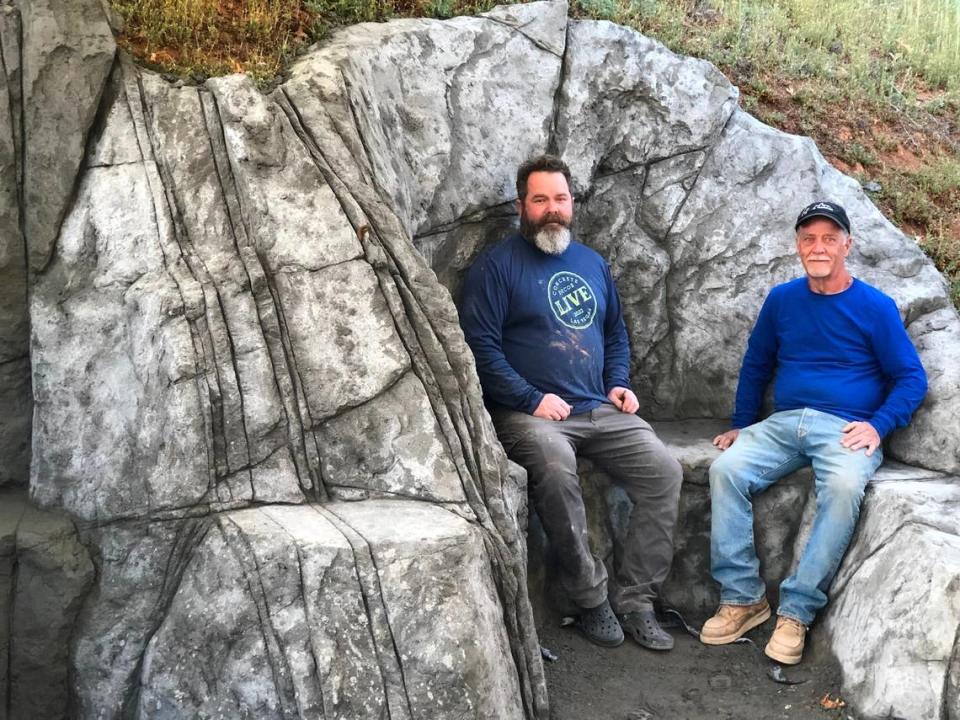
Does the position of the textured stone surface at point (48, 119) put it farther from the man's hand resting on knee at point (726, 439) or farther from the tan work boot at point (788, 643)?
the tan work boot at point (788, 643)

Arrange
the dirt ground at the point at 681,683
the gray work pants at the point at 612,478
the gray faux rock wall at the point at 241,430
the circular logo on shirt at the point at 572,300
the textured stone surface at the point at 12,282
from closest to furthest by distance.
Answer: the gray faux rock wall at the point at 241,430 < the textured stone surface at the point at 12,282 < the dirt ground at the point at 681,683 < the gray work pants at the point at 612,478 < the circular logo on shirt at the point at 572,300

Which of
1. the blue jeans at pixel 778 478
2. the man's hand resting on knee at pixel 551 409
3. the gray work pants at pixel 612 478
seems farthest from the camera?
the man's hand resting on knee at pixel 551 409

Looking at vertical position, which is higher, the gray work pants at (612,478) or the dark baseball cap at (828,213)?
the dark baseball cap at (828,213)

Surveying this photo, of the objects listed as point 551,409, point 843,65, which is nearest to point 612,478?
point 551,409

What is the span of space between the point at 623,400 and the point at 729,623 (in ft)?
4.02

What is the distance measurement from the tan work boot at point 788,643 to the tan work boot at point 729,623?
0.88 ft

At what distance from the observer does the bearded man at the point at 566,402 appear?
5.56m

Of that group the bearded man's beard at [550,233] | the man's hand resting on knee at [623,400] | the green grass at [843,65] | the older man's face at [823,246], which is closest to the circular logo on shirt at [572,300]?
the bearded man's beard at [550,233]

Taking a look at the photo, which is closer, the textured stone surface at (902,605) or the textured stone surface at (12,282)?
the textured stone surface at (902,605)

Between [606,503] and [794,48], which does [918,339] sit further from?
[794,48]

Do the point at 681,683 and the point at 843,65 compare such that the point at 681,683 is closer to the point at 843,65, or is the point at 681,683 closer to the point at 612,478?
the point at 612,478

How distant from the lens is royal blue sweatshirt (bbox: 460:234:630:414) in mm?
5688

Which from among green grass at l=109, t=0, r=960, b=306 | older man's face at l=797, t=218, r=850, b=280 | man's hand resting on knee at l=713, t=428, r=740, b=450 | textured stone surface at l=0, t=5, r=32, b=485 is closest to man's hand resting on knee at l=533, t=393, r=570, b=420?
man's hand resting on knee at l=713, t=428, r=740, b=450

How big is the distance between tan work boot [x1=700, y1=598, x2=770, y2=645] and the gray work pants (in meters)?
0.32
